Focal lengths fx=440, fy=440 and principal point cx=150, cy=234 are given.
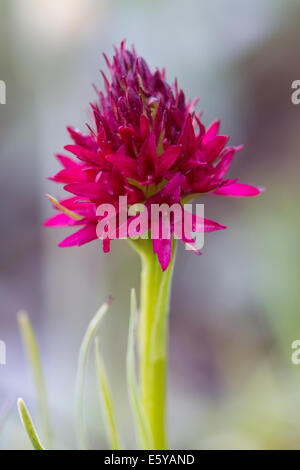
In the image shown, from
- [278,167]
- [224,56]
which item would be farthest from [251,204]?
[224,56]

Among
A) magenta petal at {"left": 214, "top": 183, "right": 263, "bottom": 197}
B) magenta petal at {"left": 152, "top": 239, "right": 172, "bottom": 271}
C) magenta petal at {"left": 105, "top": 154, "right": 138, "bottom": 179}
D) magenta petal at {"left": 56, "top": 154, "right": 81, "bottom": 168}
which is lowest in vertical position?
magenta petal at {"left": 152, "top": 239, "right": 172, "bottom": 271}

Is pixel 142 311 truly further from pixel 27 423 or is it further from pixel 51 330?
pixel 51 330

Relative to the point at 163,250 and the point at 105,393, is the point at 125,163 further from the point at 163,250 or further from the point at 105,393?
the point at 105,393

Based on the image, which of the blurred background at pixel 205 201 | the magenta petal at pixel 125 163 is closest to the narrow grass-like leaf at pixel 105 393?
the magenta petal at pixel 125 163

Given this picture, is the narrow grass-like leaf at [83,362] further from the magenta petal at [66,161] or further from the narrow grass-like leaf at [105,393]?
the magenta petal at [66,161]

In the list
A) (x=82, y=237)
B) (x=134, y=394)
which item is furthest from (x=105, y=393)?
(x=82, y=237)

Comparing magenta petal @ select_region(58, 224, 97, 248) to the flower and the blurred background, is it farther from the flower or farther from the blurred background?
the blurred background

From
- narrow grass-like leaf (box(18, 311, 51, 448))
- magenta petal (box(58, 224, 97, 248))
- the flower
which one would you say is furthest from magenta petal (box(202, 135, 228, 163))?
Result: narrow grass-like leaf (box(18, 311, 51, 448))
